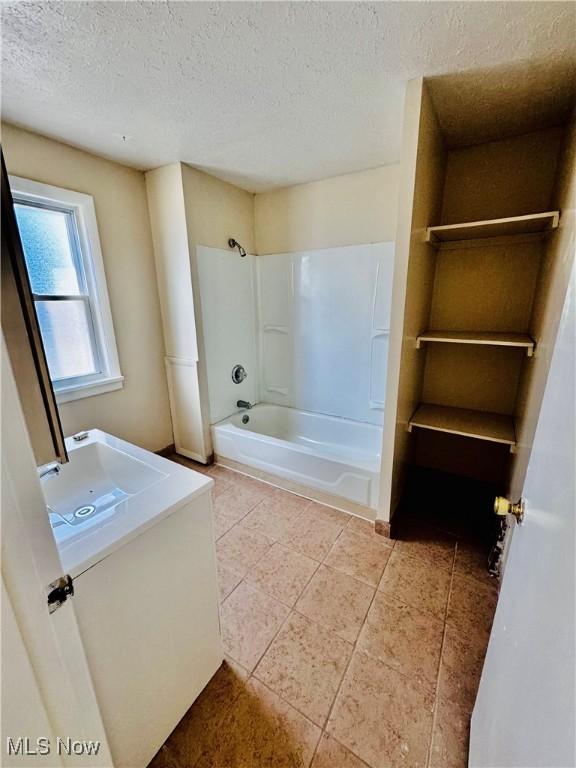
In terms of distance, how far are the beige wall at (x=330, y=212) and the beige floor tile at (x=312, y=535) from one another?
2.14 metres

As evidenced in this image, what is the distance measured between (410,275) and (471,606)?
1644 millimetres

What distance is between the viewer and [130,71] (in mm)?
1334

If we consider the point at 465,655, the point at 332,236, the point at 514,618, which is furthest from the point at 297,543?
the point at 332,236

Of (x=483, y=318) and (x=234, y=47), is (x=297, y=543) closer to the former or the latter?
(x=483, y=318)

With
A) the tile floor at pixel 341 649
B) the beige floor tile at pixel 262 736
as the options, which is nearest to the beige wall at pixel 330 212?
the tile floor at pixel 341 649

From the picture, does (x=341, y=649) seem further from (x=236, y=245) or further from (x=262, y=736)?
(x=236, y=245)

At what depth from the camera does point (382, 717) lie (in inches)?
43.9

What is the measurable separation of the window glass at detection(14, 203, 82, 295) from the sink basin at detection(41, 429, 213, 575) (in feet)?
3.83

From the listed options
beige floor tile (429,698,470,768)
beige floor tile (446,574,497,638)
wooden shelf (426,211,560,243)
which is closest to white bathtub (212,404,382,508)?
beige floor tile (446,574,497,638)

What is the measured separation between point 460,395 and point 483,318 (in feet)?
1.81

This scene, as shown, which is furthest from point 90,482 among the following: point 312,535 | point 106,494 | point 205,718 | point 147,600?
point 312,535

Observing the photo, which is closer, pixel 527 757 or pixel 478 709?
pixel 527 757

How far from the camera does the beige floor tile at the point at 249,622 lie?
4.36ft

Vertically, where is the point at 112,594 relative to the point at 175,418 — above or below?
above
